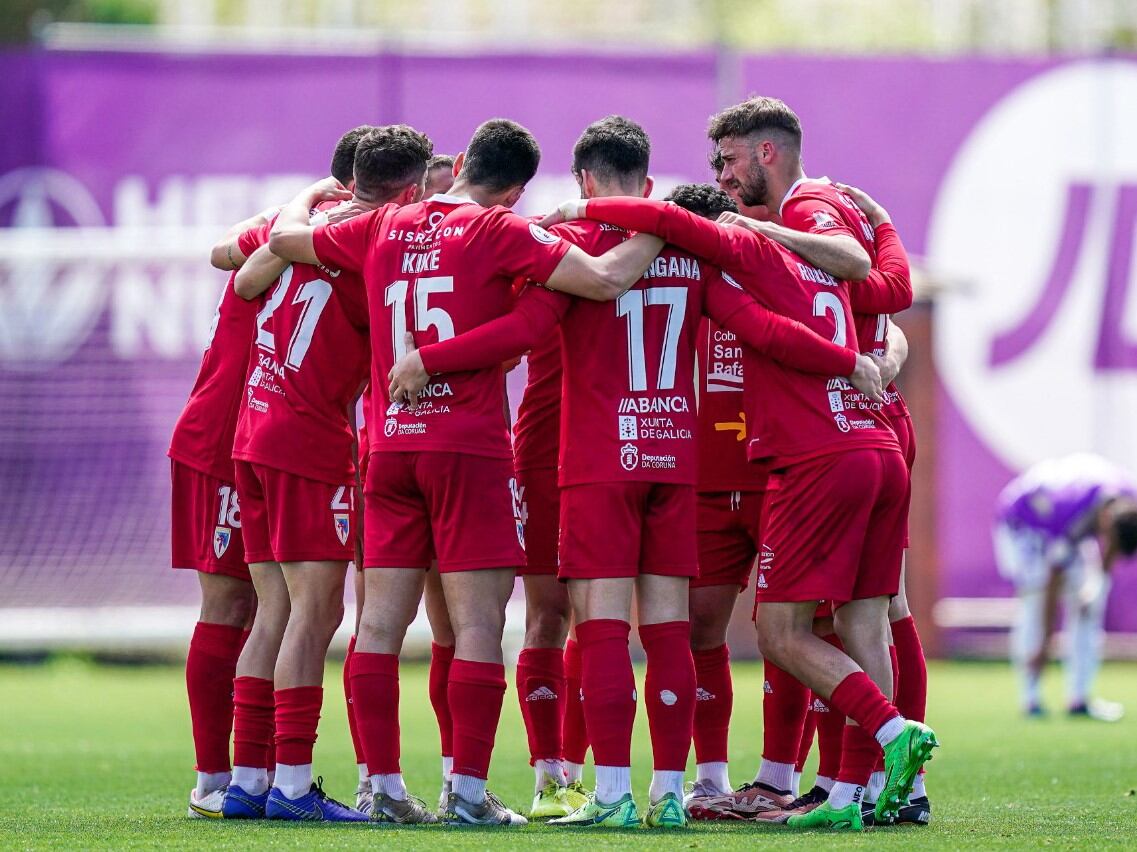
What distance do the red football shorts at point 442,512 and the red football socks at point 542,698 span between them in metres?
0.78

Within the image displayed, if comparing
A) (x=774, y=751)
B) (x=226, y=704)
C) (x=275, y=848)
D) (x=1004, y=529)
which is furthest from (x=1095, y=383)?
(x=275, y=848)

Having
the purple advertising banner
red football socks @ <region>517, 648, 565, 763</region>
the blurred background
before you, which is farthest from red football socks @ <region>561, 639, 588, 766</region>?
the purple advertising banner

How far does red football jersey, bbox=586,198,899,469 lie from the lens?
19.4 feet

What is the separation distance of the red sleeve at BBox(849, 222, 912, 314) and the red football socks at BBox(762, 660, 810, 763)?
4.68ft

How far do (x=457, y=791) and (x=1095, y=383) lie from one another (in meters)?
12.5

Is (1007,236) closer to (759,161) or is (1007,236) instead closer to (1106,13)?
(1106,13)

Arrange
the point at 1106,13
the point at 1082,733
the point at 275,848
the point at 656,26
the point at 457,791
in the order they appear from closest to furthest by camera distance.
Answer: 1. the point at 275,848
2. the point at 457,791
3. the point at 1082,733
4. the point at 1106,13
5. the point at 656,26

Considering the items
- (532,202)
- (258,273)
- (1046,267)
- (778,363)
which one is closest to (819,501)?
(778,363)

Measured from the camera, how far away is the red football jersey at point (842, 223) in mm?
6191

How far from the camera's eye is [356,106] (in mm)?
16500

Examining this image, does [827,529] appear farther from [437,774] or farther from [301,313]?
[437,774]

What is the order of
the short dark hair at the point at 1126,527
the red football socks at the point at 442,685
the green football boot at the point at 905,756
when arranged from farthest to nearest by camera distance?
the short dark hair at the point at 1126,527
the red football socks at the point at 442,685
the green football boot at the point at 905,756

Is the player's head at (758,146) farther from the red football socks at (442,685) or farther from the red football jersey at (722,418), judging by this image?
the red football socks at (442,685)

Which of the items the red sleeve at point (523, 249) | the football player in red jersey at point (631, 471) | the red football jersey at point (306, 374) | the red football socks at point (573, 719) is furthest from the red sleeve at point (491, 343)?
the red football socks at point (573, 719)
